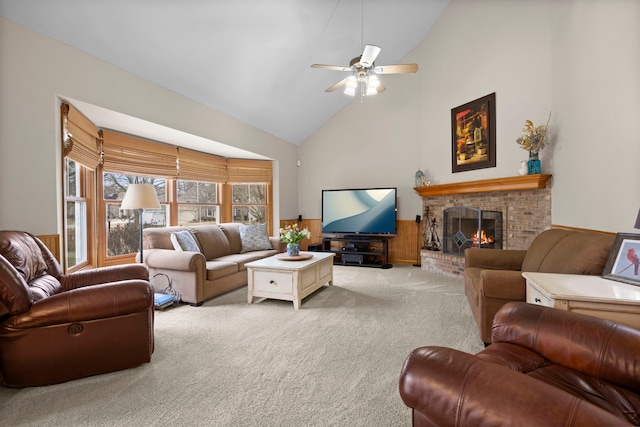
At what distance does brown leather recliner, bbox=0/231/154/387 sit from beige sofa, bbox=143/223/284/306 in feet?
4.24

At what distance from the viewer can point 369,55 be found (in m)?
3.14

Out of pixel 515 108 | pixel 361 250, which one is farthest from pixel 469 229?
pixel 361 250

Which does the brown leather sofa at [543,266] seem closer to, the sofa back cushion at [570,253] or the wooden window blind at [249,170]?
the sofa back cushion at [570,253]

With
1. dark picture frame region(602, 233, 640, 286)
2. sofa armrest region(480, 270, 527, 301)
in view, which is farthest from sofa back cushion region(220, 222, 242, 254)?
dark picture frame region(602, 233, 640, 286)

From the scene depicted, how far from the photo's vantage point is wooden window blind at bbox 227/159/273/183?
241 inches

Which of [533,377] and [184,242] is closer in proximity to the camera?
[533,377]

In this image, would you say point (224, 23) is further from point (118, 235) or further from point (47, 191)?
point (118, 235)

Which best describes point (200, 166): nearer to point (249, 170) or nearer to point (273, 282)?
point (249, 170)

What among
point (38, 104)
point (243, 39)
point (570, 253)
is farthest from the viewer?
point (243, 39)

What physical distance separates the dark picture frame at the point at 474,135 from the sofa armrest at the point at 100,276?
4541 millimetres

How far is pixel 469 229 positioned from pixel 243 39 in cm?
421

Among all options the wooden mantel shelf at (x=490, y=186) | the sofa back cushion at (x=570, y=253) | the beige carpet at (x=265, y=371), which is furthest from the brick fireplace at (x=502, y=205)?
the beige carpet at (x=265, y=371)

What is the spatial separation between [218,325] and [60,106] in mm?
2436

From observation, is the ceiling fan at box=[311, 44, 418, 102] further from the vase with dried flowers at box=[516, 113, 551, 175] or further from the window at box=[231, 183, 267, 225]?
the window at box=[231, 183, 267, 225]
